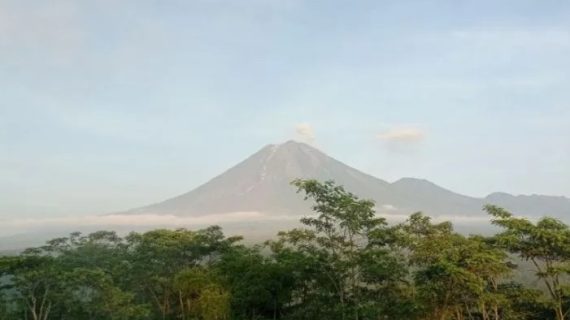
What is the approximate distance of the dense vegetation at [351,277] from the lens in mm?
19453

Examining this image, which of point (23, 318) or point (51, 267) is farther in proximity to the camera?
point (23, 318)

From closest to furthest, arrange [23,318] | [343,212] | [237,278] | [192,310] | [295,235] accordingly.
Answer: [343,212]
[295,235]
[23,318]
[192,310]
[237,278]

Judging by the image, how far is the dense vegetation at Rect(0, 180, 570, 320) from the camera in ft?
63.8

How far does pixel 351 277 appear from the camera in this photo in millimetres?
22516

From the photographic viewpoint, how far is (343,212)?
21094 mm

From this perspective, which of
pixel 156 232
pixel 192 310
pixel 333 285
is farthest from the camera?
pixel 156 232

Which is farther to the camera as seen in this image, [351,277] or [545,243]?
[351,277]

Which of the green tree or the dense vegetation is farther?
the dense vegetation

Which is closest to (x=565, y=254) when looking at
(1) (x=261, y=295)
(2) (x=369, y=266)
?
(2) (x=369, y=266)

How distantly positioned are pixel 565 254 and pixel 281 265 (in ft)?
46.3

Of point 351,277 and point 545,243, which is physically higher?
point 545,243

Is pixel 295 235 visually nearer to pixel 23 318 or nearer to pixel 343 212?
pixel 343 212

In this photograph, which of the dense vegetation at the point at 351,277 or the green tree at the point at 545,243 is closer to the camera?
the green tree at the point at 545,243

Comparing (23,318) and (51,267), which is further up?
(51,267)
